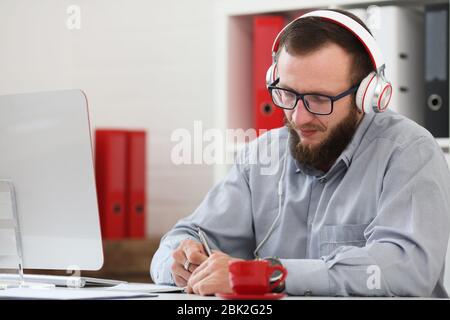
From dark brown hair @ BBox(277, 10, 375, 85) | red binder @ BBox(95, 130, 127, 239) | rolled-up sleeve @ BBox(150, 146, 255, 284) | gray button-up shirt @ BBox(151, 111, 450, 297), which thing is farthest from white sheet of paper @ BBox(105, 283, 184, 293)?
red binder @ BBox(95, 130, 127, 239)

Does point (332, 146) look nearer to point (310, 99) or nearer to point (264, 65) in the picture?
point (310, 99)

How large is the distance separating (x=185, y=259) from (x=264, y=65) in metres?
0.86

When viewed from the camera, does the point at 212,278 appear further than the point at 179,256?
No

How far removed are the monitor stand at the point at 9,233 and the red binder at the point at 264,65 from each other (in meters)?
1.02

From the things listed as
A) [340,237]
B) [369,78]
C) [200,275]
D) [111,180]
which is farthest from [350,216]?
[111,180]

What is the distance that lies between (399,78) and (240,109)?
1.55ft

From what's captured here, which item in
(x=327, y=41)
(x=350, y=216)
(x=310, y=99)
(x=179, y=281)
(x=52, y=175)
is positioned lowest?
(x=179, y=281)

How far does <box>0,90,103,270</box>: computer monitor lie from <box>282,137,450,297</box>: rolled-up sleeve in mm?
336

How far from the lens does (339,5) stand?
6.74ft

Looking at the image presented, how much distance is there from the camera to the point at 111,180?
2375 mm

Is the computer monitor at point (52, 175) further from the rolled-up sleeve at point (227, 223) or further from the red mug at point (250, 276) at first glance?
the rolled-up sleeve at point (227, 223)

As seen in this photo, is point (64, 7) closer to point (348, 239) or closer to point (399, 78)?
point (399, 78)

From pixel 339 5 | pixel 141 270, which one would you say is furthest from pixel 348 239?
pixel 141 270

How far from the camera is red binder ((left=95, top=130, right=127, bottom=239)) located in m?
2.37
